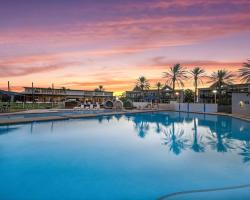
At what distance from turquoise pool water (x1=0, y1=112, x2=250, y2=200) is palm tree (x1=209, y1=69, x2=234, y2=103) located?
93.7 feet

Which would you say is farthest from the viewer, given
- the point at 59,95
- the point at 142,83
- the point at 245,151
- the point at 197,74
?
the point at 142,83

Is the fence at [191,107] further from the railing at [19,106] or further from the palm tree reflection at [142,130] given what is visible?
the palm tree reflection at [142,130]

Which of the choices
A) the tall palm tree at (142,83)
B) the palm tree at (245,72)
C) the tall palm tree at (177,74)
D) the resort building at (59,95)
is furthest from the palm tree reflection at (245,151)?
the tall palm tree at (142,83)

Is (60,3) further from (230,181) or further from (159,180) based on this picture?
(230,181)

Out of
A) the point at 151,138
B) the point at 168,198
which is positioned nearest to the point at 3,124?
the point at 151,138

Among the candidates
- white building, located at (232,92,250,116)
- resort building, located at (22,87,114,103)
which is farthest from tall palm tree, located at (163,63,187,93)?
white building, located at (232,92,250,116)

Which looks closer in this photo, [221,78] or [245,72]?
[245,72]

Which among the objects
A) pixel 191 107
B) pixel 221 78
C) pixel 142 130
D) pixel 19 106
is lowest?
pixel 142 130

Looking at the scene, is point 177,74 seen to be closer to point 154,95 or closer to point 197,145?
point 154,95

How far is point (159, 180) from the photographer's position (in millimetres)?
6812

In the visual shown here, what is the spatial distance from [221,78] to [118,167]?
36524 millimetres

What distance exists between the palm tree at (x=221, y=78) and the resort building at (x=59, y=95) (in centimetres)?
2579

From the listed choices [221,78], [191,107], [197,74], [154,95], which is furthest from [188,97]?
[154,95]

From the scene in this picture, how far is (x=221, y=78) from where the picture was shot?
39.8m
